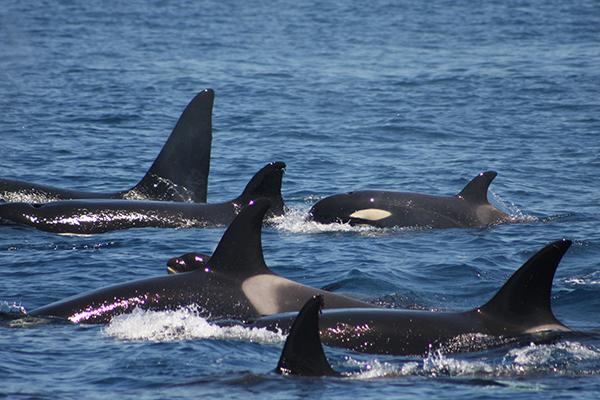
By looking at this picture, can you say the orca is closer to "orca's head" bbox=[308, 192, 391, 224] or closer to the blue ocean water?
the blue ocean water

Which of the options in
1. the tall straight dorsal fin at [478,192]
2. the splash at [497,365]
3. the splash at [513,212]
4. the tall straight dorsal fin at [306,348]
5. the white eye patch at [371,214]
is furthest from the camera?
the splash at [513,212]

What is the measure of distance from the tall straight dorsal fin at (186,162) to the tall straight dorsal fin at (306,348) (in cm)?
948

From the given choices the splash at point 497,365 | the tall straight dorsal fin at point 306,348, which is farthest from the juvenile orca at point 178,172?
the tall straight dorsal fin at point 306,348

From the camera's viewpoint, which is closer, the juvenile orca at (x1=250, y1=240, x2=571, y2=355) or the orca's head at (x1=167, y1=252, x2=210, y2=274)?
the juvenile orca at (x1=250, y1=240, x2=571, y2=355)

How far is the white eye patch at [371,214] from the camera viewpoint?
1922 cm

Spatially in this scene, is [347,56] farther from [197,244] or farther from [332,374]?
[332,374]

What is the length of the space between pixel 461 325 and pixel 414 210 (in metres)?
7.39

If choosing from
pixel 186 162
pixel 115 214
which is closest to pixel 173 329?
pixel 115 214

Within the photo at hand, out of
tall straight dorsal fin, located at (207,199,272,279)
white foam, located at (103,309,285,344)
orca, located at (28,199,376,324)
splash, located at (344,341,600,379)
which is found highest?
tall straight dorsal fin, located at (207,199,272,279)

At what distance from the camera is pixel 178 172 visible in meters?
20.2

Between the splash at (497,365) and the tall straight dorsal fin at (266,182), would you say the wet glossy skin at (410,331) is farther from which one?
the tall straight dorsal fin at (266,182)

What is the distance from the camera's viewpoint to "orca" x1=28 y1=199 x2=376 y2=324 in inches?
504

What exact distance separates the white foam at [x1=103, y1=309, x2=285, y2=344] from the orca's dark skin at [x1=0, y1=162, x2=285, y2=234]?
545cm

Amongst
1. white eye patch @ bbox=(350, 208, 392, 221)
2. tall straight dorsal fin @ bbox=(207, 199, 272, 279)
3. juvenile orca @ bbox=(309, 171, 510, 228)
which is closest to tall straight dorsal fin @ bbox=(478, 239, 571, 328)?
tall straight dorsal fin @ bbox=(207, 199, 272, 279)
